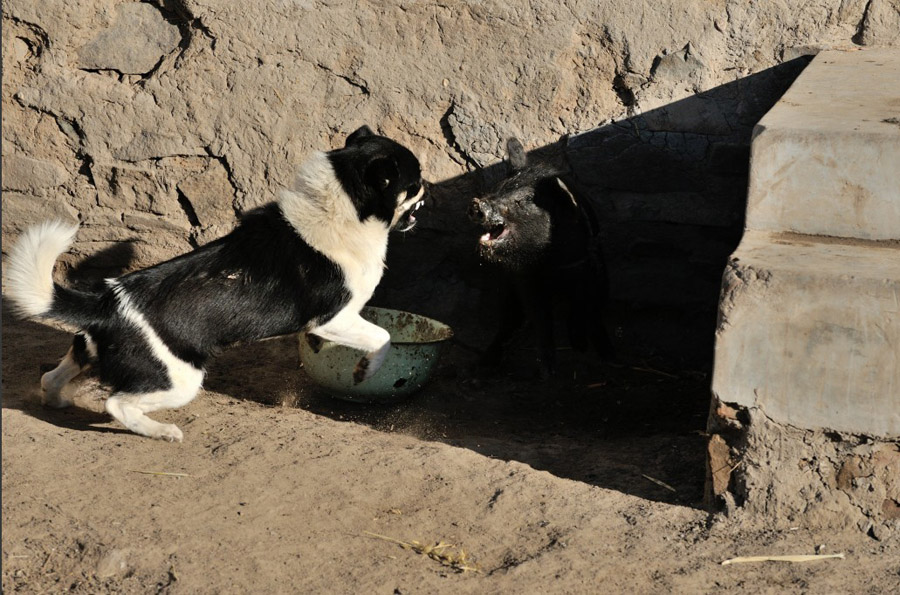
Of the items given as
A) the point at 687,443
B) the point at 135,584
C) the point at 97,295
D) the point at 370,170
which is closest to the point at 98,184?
the point at 97,295

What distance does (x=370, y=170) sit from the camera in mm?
4328

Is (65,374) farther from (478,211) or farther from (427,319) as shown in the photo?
(478,211)

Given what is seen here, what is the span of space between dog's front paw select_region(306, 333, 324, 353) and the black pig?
101 cm

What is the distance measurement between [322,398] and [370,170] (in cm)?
140

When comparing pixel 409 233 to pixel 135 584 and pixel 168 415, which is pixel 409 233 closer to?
pixel 168 415

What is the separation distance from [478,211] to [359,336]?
40.1 inches

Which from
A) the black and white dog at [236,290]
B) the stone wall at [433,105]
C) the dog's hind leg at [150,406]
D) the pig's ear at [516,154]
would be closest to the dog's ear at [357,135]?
the black and white dog at [236,290]

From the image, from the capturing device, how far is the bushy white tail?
12.7 ft

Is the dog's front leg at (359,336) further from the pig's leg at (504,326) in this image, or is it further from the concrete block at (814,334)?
the concrete block at (814,334)

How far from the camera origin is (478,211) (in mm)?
5031

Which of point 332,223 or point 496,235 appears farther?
point 496,235

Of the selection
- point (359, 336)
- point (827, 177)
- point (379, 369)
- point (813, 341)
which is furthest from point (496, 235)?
point (813, 341)

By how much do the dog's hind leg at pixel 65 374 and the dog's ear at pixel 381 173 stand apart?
1424 millimetres

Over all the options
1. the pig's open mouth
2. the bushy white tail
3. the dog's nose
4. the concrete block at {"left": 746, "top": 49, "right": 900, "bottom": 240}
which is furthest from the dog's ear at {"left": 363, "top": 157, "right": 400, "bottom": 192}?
the concrete block at {"left": 746, "top": 49, "right": 900, "bottom": 240}
